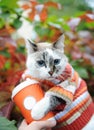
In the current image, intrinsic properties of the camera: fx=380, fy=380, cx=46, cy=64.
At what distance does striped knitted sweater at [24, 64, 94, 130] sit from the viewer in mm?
941

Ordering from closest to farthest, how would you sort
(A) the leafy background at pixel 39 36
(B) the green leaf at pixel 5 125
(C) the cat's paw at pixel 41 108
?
(B) the green leaf at pixel 5 125
(C) the cat's paw at pixel 41 108
(A) the leafy background at pixel 39 36

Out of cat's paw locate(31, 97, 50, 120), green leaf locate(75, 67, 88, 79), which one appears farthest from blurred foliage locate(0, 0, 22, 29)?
cat's paw locate(31, 97, 50, 120)

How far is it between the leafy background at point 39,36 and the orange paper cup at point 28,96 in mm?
87

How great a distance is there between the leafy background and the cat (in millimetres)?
146

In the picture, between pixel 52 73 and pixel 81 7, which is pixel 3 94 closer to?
pixel 52 73

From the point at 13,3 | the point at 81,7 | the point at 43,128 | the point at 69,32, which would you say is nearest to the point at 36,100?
the point at 43,128

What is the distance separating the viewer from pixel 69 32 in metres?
1.59

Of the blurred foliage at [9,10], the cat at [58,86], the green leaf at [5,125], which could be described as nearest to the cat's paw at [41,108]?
the cat at [58,86]

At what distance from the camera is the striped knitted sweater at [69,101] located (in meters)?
0.94

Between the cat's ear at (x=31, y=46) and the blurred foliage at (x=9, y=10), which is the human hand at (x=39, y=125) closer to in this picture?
the cat's ear at (x=31, y=46)

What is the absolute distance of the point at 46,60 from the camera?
0.93 m

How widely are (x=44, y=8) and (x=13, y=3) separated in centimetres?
20

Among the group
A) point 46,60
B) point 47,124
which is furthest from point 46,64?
point 47,124

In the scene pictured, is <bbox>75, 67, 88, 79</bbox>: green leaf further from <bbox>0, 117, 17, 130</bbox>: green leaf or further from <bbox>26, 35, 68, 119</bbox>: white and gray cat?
<bbox>0, 117, 17, 130</bbox>: green leaf
